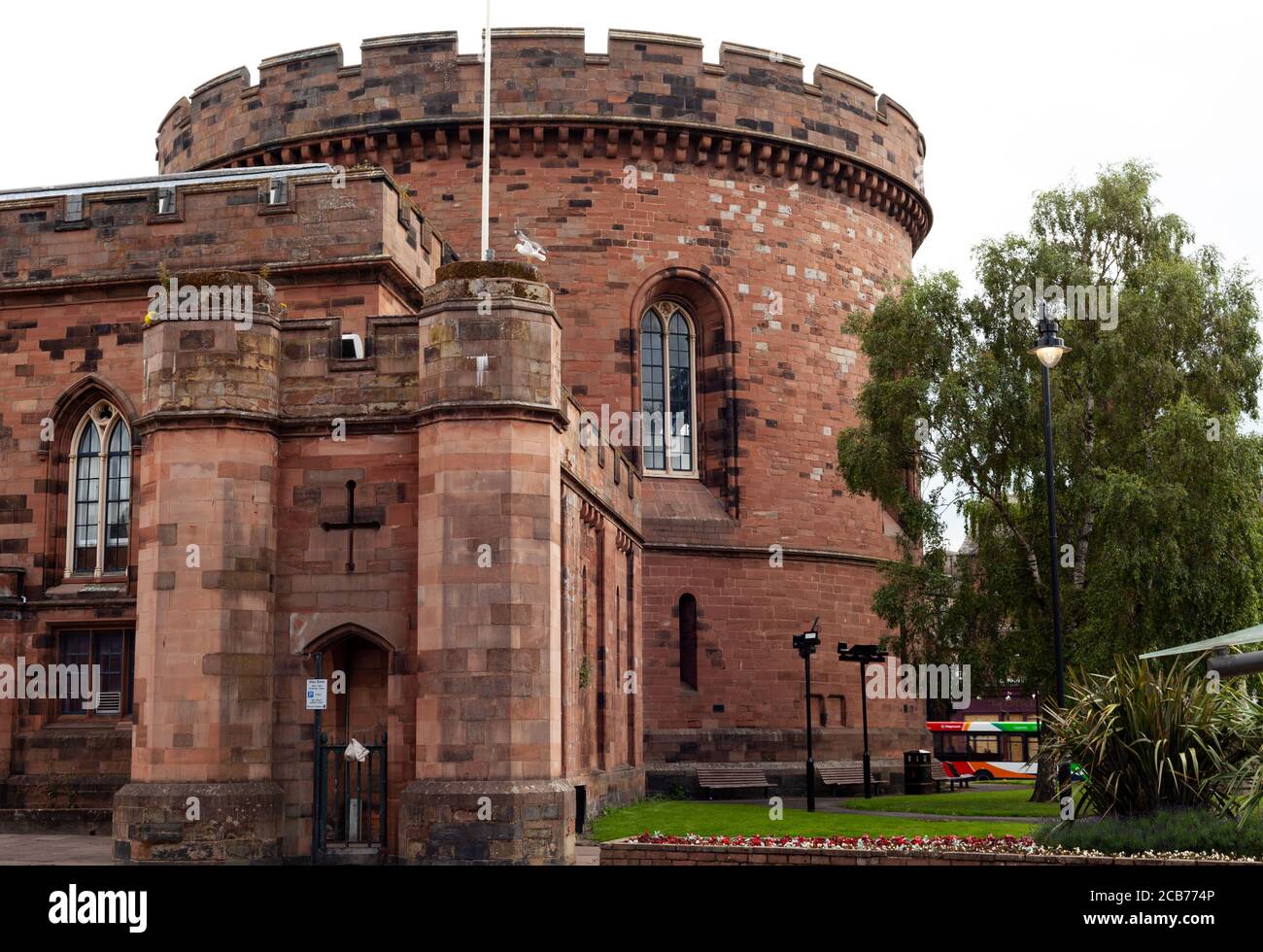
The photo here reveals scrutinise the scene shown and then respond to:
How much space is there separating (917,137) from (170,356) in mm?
26383

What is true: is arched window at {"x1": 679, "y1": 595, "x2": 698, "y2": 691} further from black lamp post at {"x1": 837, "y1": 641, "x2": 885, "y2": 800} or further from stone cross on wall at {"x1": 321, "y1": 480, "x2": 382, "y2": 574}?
stone cross on wall at {"x1": 321, "y1": 480, "x2": 382, "y2": 574}

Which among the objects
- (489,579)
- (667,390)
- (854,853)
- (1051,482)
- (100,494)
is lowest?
(854,853)

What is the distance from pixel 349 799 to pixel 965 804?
574 inches

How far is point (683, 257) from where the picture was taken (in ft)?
113

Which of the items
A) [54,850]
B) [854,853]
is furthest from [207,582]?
[854,853]

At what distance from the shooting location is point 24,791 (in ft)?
79.0

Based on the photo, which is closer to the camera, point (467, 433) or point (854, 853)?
Result: point (854, 853)

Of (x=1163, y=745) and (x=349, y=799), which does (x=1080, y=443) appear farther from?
(x=349, y=799)

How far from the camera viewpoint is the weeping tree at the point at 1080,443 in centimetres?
2605

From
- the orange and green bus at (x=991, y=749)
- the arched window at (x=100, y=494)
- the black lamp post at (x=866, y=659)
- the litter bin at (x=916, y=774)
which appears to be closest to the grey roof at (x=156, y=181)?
the arched window at (x=100, y=494)

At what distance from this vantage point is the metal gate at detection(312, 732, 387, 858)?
18.1m

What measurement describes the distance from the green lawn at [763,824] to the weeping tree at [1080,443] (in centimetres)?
471

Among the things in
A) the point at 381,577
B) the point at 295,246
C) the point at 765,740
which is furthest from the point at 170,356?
the point at 765,740

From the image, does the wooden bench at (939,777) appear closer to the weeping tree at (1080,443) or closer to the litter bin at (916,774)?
the litter bin at (916,774)
